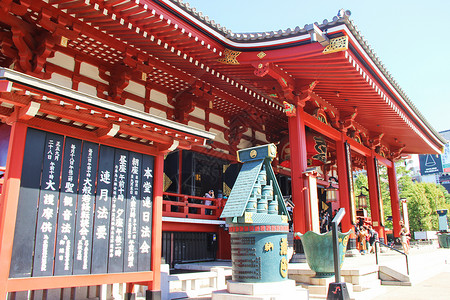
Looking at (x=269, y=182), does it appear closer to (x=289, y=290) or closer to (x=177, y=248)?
(x=289, y=290)

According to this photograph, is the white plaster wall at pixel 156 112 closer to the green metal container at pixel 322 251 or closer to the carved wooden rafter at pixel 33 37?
the carved wooden rafter at pixel 33 37

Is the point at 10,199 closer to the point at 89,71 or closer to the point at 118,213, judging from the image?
the point at 118,213

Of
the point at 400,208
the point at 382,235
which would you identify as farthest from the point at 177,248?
the point at 400,208

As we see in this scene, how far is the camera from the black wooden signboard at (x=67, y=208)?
5.28 meters

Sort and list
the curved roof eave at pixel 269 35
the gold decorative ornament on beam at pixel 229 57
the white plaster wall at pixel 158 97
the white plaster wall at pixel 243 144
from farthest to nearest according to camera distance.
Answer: the white plaster wall at pixel 243 144, the white plaster wall at pixel 158 97, the gold decorative ornament on beam at pixel 229 57, the curved roof eave at pixel 269 35

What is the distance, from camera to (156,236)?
6664 mm

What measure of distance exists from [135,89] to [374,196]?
12143 mm

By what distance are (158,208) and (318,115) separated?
7310mm

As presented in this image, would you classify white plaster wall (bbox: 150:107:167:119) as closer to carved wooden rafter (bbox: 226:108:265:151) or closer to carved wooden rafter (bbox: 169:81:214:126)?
carved wooden rafter (bbox: 169:81:214:126)

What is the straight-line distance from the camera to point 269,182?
6250mm

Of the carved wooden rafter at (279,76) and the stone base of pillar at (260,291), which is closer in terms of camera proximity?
the stone base of pillar at (260,291)

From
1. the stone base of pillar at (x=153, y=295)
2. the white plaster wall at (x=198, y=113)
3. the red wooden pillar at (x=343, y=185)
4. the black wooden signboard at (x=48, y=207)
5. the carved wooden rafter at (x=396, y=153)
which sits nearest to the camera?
the black wooden signboard at (x=48, y=207)

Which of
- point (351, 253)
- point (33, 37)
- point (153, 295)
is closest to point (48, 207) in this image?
point (153, 295)

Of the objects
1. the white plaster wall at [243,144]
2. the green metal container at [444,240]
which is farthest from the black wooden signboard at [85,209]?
the green metal container at [444,240]
